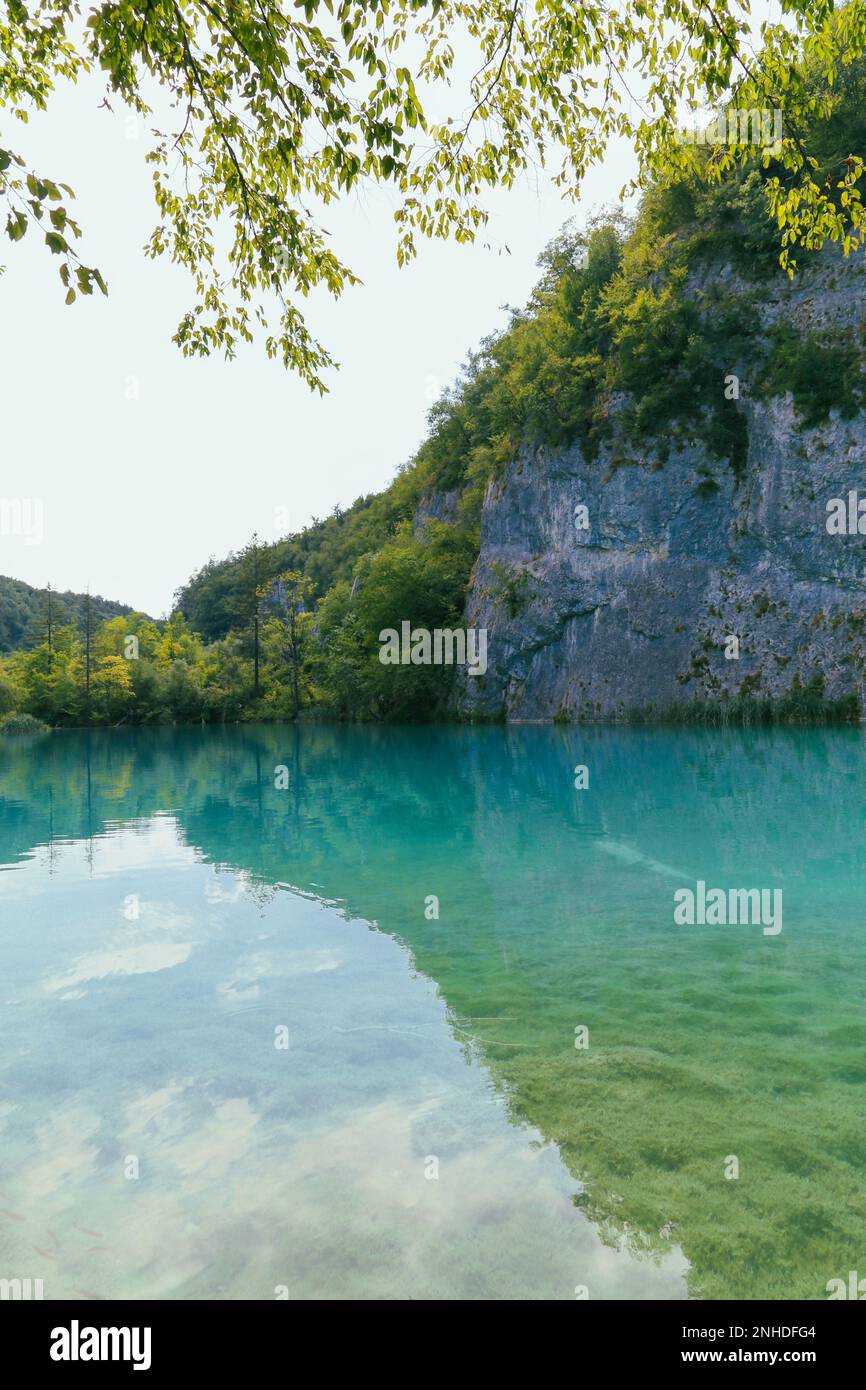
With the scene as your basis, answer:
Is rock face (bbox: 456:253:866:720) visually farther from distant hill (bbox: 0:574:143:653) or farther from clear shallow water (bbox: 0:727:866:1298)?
distant hill (bbox: 0:574:143:653)

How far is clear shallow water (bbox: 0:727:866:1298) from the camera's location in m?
3.26

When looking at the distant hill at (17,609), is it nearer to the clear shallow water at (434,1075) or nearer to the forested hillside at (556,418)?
the forested hillside at (556,418)

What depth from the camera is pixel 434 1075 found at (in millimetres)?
4836

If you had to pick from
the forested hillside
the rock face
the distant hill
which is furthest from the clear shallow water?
the distant hill

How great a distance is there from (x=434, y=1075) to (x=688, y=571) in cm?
4166

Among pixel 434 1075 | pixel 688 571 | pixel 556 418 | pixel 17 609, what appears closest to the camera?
pixel 434 1075

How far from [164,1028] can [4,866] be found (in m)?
7.23

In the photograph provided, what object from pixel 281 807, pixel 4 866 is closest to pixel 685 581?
pixel 281 807

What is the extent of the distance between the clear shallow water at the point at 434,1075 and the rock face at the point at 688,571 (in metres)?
29.4

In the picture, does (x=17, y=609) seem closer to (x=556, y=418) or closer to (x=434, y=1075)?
(x=556, y=418)

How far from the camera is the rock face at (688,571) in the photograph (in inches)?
1506

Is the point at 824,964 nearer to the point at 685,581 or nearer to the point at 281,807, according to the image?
the point at 281,807

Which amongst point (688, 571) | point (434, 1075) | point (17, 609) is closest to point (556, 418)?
point (688, 571)

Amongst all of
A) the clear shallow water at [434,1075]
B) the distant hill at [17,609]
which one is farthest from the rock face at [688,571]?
the distant hill at [17,609]
